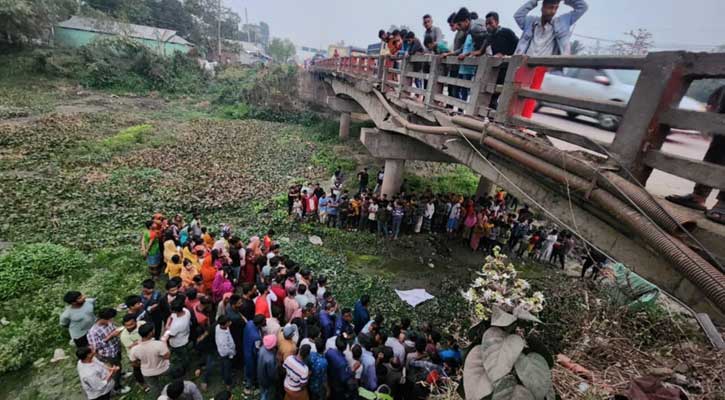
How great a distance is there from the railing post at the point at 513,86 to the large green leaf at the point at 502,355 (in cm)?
409

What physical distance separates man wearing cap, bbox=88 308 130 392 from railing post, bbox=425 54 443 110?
6760mm

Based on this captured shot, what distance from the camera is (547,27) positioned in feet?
16.6

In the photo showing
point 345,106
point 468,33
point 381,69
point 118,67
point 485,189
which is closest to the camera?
point 468,33

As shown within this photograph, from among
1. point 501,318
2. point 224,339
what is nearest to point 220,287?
point 224,339

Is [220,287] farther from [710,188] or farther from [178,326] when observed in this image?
[710,188]

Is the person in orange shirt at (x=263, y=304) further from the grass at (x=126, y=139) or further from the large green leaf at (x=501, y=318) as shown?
the grass at (x=126, y=139)

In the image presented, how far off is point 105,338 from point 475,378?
5.06 meters

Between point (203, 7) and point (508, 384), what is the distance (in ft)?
232

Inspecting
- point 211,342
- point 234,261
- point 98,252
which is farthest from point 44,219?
point 211,342

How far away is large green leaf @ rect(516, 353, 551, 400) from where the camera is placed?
1.87 meters

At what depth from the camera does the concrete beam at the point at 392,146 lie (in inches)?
407

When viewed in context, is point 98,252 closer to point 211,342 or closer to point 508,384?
point 211,342

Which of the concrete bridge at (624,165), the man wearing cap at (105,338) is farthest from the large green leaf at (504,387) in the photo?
the man wearing cap at (105,338)

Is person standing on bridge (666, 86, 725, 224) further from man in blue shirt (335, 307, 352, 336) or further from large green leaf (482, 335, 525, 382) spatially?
man in blue shirt (335, 307, 352, 336)
